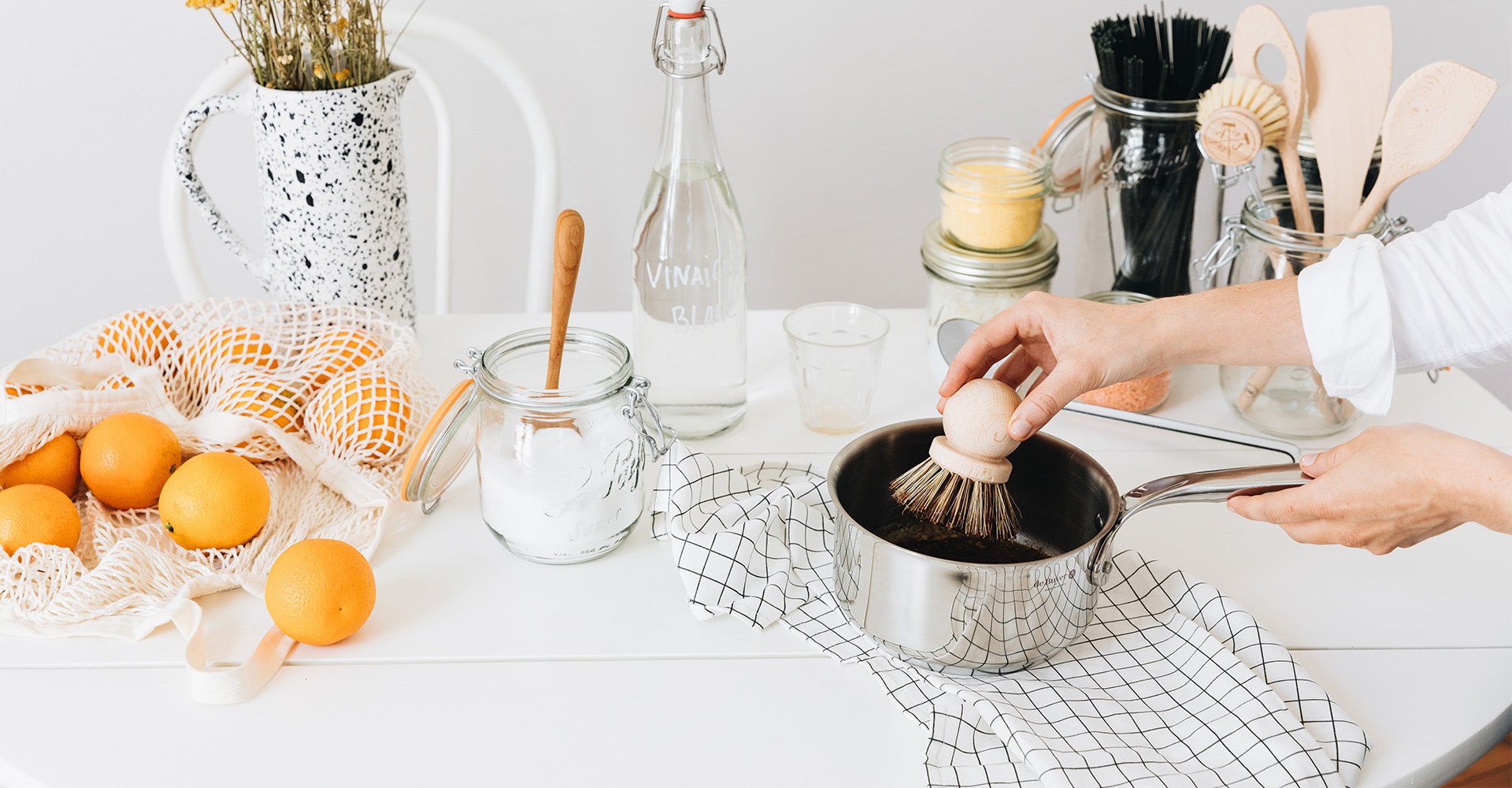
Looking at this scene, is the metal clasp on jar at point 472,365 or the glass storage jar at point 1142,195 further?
the glass storage jar at point 1142,195

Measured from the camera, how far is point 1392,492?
0.71 meters

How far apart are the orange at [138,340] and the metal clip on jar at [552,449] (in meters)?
0.33

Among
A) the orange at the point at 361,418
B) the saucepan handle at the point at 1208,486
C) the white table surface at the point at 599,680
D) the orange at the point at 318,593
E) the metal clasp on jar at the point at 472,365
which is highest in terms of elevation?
the metal clasp on jar at the point at 472,365

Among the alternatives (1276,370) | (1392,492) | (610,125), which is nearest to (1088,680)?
(1392,492)

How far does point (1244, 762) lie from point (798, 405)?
54 centimetres

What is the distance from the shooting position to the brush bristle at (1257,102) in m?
0.99

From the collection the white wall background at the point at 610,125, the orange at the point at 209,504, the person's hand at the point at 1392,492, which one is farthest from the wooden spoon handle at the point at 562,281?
the white wall background at the point at 610,125

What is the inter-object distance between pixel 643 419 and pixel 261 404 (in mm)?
338

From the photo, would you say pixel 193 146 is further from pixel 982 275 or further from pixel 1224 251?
pixel 1224 251

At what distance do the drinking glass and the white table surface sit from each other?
0.24 meters

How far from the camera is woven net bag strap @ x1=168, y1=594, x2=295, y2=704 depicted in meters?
0.72

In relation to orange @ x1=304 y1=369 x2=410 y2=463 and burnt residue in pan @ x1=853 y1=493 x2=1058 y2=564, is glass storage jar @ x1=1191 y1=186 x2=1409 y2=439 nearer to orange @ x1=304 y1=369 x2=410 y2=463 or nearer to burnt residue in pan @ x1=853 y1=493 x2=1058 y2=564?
burnt residue in pan @ x1=853 y1=493 x2=1058 y2=564

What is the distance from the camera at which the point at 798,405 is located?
3.64 ft

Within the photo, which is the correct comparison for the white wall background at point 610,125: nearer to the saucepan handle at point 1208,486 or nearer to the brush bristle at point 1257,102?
the brush bristle at point 1257,102
